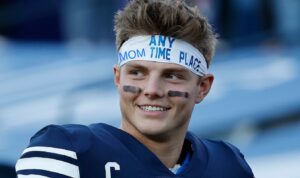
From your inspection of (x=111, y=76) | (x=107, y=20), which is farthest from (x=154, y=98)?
(x=107, y=20)

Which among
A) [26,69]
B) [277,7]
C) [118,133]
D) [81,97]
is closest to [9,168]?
[118,133]

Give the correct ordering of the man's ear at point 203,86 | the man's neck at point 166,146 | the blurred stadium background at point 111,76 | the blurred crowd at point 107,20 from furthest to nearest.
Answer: the blurred crowd at point 107,20 → the blurred stadium background at point 111,76 → the man's ear at point 203,86 → the man's neck at point 166,146

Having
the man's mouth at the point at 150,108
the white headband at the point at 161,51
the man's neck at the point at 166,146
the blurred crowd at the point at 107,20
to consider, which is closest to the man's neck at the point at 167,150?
the man's neck at the point at 166,146

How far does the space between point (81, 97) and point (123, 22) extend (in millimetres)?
4822

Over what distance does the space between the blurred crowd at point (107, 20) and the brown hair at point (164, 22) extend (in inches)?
205

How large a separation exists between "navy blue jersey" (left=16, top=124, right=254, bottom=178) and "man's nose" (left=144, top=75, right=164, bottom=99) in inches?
8.1

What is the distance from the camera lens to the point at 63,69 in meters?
11.1

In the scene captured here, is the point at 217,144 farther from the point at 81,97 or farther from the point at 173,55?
the point at 81,97

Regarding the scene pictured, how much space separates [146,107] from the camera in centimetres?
359

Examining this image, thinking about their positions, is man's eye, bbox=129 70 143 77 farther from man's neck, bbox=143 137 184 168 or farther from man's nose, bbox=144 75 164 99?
man's neck, bbox=143 137 184 168

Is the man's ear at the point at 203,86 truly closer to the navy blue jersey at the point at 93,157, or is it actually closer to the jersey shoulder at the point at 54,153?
the navy blue jersey at the point at 93,157

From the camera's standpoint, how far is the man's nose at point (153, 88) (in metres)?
3.57

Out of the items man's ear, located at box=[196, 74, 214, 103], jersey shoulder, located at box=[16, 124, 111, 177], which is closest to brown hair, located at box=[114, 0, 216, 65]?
man's ear, located at box=[196, 74, 214, 103]

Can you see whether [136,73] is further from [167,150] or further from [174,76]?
[167,150]
